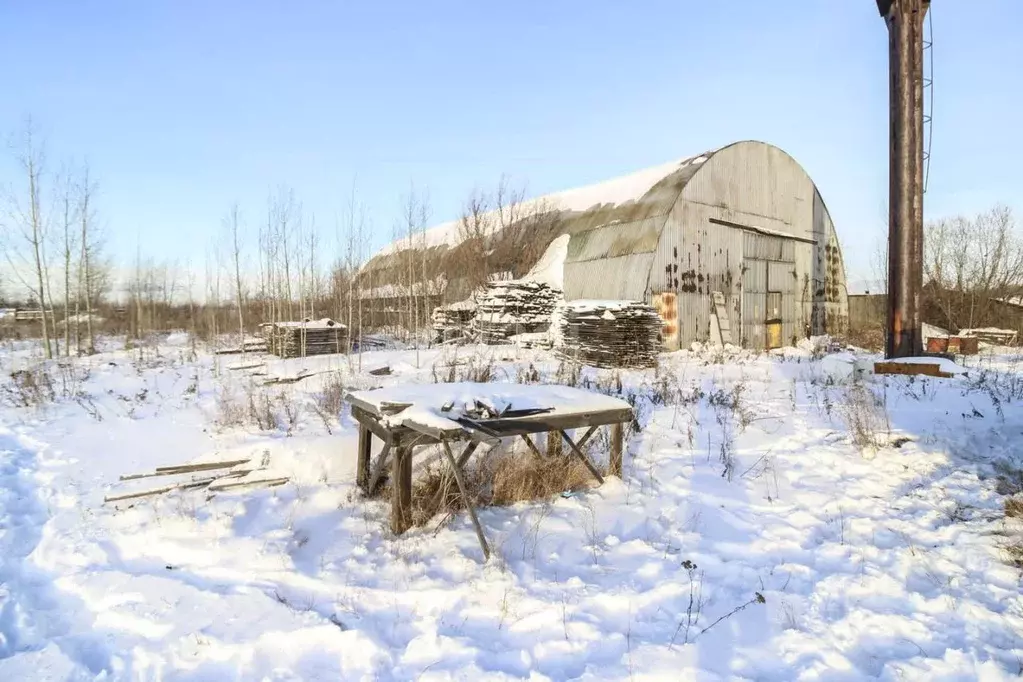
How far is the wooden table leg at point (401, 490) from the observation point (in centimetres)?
418

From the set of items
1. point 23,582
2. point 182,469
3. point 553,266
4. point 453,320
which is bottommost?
point 23,582

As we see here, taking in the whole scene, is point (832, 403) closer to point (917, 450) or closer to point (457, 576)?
point (917, 450)

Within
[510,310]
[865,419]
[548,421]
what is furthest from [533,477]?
[510,310]

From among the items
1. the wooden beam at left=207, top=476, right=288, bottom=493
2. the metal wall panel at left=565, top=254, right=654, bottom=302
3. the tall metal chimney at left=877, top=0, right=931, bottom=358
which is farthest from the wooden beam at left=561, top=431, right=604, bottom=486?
the metal wall panel at left=565, top=254, right=654, bottom=302

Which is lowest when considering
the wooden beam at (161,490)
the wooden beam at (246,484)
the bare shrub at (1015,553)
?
the bare shrub at (1015,553)

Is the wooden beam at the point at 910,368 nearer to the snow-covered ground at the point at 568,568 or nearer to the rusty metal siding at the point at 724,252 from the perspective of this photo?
the snow-covered ground at the point at 568,568

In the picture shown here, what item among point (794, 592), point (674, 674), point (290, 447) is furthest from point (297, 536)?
point (794, 592)

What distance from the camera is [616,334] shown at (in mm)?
14203

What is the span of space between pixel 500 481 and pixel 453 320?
15.2 metres

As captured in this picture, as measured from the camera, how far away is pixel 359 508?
4.67 metres

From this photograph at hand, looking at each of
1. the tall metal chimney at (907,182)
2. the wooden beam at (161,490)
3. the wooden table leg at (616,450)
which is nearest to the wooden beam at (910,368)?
the tall metal chimney at (907,182)

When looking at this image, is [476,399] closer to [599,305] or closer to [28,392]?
[599,305]

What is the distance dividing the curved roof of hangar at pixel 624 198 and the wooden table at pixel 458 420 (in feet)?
44.7

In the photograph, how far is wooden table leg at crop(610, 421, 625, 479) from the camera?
5387mm
